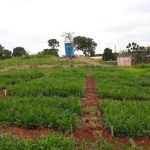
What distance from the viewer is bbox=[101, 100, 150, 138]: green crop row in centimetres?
620

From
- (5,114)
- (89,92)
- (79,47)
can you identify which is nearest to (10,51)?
(79,47)

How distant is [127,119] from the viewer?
6.70m

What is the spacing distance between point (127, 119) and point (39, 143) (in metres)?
2.08

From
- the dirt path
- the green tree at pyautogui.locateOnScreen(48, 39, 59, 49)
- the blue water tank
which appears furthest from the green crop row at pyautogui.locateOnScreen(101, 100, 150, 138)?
the green tree at pyautogui.locateOnScreen(48, 39, 59, 49)

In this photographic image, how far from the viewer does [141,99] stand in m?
10.2

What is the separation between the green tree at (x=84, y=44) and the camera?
71.4 metres

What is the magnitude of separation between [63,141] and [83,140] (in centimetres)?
48

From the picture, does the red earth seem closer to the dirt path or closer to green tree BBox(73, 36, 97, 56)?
the dirt path

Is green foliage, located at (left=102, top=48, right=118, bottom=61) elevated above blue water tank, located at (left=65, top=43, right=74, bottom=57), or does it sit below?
below

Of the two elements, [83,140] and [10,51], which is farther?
[10,51]

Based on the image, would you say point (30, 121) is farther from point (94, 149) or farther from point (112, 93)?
point (112, 93)

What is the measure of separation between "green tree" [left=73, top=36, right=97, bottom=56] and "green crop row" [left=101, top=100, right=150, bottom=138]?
62.9 m

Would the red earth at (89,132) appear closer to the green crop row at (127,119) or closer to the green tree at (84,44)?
the green crop row at (127,119)

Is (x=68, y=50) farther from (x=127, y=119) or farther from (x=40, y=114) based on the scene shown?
(x=127, y=119)
